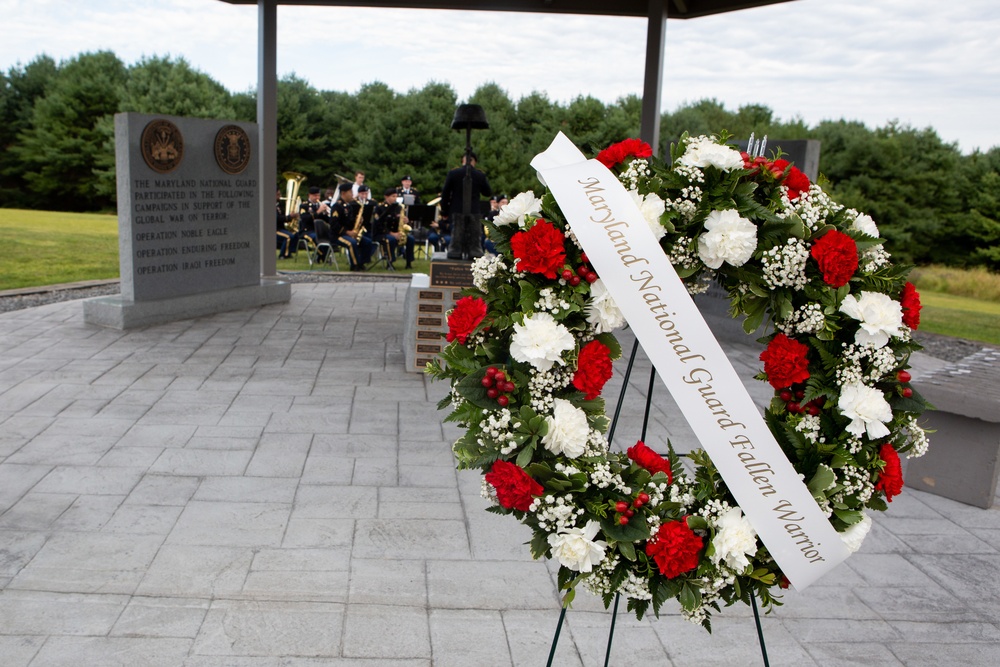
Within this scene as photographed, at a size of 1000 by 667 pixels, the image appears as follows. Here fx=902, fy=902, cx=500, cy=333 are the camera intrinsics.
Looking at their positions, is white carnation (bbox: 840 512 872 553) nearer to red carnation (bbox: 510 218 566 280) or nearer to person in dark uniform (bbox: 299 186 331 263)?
red carnation (bbox: 510 218 566 280)

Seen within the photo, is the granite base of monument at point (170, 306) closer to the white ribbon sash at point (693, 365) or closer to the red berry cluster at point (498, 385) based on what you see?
the red berry cluster at point (498, 385)

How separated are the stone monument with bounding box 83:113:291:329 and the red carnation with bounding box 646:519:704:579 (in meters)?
6.68

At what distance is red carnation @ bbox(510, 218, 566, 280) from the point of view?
2.31 m

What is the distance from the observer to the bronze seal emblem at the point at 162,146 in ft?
26.2

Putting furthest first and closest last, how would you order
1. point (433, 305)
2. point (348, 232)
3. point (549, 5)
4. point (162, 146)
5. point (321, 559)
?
point (348, 232) < point (549, 5) < point (162, 146) < point (433, 305) < point (321, 559)

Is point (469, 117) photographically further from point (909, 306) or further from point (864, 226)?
point (909, 306)

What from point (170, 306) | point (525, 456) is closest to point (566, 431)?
point (525, 456)

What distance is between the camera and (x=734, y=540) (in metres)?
2.31

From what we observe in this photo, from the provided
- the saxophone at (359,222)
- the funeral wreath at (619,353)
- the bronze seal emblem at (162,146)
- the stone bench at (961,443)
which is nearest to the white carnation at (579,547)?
the funeral wreath at (619,353)

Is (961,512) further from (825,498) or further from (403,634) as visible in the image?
(403,634)

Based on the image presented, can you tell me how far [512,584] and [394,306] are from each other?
6716mm

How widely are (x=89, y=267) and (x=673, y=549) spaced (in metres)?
13.0

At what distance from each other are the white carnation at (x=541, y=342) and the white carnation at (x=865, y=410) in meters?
0.74

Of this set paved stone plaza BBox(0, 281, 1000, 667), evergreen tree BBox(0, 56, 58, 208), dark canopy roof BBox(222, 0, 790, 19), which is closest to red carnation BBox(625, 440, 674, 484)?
paved stone plaza BBox(0, 281, 1000, 667)
